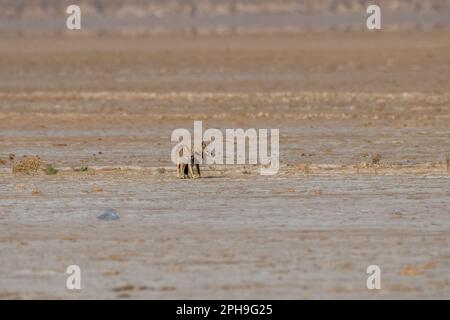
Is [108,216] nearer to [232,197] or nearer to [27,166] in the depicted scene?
[232,197]

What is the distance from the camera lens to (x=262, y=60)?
56469mm

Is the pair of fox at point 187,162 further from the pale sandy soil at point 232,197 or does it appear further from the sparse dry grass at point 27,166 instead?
the sparse dry grass at point 27,166

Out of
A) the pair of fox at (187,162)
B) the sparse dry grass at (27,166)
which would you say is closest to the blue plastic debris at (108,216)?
the pair of fox at (187,162)

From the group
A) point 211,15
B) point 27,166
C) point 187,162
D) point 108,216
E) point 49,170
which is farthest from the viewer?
point 211,15

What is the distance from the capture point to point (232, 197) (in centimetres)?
1709

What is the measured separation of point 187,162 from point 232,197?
1969mm

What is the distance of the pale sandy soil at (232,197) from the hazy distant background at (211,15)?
37.9 meters

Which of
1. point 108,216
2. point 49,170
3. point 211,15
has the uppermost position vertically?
point 211,15

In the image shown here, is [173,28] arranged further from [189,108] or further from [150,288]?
[150,288]

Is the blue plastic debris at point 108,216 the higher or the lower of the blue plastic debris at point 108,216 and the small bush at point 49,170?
the lower

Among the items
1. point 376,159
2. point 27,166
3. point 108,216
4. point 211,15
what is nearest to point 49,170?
point 27,166

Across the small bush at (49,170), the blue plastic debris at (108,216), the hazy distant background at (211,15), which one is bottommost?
→ the blue plastic debris at (108,216)

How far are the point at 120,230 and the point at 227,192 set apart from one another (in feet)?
11.5

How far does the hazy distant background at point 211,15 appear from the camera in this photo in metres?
81.9
